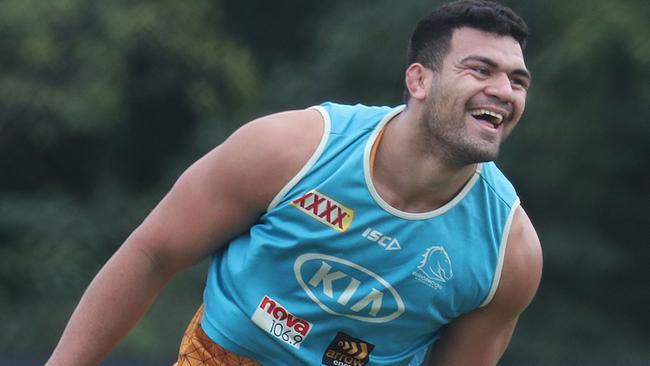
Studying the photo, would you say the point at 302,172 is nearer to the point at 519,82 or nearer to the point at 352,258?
the point at 352,258

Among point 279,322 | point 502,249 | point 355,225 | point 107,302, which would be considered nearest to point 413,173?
point 355,225

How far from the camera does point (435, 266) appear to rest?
12.1 ft

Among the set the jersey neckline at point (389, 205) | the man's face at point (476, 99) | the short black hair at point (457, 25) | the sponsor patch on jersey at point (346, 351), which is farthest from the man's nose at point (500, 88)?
the sponsor patch on jersey at point (346, 351)

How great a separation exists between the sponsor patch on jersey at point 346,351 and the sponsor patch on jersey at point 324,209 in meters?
0.34

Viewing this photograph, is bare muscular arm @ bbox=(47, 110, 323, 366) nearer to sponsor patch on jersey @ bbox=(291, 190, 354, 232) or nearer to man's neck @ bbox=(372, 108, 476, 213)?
sponsor patch on jersey @ bbox=(291, 190, 354, 232)

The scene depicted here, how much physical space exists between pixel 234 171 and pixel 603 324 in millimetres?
7551

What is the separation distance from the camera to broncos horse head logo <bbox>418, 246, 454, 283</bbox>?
Result: 368 cm

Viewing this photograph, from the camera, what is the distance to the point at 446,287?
3699mm

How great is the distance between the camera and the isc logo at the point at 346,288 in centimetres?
A: 371

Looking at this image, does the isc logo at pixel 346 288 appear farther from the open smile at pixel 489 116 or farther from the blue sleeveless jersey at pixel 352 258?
the open smile at pixel 489 116

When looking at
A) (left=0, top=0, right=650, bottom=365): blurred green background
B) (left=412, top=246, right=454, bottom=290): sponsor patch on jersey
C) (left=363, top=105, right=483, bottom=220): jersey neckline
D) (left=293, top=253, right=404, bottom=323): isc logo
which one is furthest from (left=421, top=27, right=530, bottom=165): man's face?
(left=0, top=0, right=650, bottom=365): blurred green background

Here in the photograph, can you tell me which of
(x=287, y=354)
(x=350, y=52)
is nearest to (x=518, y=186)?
(x=350, y=52)

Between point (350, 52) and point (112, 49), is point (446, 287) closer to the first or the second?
point (350, 52)

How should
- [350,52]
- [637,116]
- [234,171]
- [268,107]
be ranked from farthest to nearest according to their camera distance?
[268,107] → [350,52] → [637,116] → [234,171]
